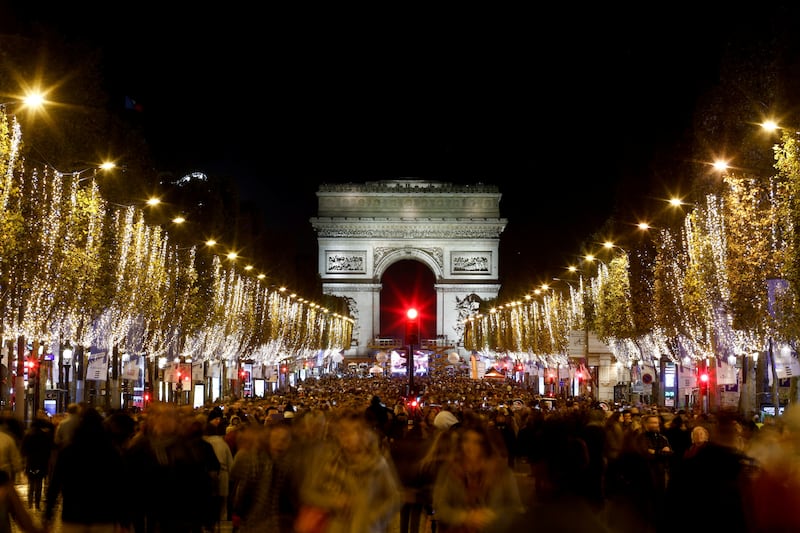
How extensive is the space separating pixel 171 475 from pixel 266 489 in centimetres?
117

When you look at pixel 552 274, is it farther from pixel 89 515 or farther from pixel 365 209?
pixel 89 515

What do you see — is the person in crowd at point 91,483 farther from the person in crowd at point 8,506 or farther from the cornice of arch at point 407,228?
the cornice of arch at point 407,228

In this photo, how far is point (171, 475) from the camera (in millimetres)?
12922

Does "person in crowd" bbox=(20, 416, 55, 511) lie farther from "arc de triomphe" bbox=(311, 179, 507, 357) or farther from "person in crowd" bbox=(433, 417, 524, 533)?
"arc de triomphe" bbox=(311, 179, 507, 357)

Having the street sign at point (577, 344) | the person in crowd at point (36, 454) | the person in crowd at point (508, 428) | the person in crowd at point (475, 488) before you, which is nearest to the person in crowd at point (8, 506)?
the person in crowd at point (475, 488)

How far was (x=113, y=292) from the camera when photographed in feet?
132

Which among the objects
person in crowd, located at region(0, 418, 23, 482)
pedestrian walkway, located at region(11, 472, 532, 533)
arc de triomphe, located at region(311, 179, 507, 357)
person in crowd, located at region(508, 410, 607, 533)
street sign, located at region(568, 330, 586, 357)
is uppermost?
arc de triomphe, located at region(311, 179, 507, 357)

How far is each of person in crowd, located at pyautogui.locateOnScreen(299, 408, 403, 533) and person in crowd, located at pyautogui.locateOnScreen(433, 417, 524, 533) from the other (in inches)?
17.2

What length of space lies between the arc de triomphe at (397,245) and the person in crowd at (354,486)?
133445mm

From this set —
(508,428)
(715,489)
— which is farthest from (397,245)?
(715,489)

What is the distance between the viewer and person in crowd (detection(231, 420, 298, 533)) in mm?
12157

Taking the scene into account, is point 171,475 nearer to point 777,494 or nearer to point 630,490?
point 630,490

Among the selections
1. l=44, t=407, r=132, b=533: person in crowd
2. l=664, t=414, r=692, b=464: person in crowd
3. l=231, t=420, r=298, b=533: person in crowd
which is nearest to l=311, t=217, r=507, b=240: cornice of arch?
l=664, t=414, r=692, b=464: person in crowd

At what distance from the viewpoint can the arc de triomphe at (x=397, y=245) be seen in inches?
5709
